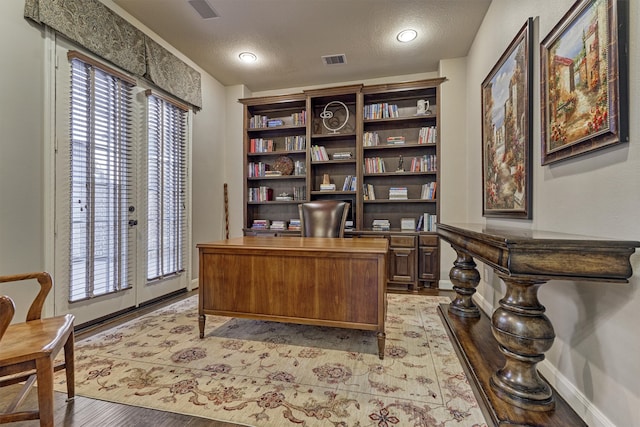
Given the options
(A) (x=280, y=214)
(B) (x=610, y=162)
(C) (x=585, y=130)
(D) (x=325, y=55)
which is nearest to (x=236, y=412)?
(B) (x=610, y=162)

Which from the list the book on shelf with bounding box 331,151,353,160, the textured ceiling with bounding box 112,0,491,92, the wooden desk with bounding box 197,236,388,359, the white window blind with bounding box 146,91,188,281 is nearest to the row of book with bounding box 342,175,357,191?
the book on shelf with bounding box 331,151,353,160

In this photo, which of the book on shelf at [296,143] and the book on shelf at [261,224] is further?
the book on shelf at [261,224]

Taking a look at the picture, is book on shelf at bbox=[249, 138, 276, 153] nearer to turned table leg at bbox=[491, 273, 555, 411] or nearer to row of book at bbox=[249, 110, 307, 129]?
row of book at bbox=[249, 110, 307, 129]

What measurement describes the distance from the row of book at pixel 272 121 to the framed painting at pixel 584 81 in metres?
2.85

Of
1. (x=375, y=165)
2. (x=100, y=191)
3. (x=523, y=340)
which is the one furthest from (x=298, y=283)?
(x=375, y=165)

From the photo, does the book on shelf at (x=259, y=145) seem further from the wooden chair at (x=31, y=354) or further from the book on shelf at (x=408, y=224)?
the wooden chair at (x=31, y=354)

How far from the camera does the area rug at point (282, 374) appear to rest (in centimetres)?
136

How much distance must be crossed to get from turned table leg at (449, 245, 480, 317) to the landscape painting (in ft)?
3.50

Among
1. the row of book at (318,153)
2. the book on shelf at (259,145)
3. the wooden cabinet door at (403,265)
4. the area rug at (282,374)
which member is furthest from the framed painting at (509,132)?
the book on shelf at (259,145)

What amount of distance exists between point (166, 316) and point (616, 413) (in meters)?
3.02

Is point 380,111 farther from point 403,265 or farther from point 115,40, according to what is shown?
point 115,40

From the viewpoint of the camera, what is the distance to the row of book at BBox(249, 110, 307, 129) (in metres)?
4.04

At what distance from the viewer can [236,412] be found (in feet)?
4.48

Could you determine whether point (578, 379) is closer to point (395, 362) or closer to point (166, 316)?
point (395, 362)
